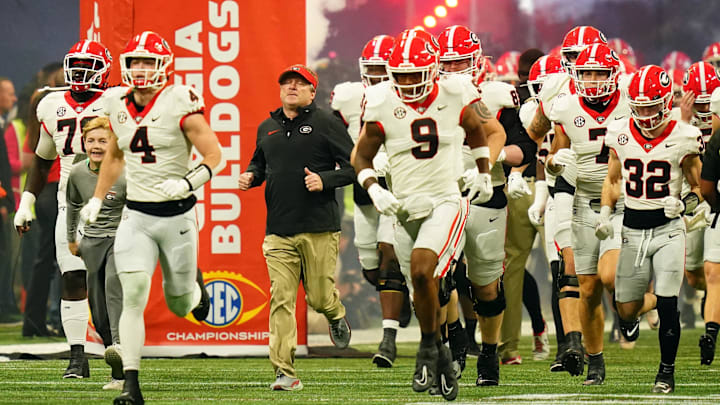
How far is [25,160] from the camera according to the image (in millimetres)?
12469

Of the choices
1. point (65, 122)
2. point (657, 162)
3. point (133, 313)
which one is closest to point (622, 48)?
point (657, 162)

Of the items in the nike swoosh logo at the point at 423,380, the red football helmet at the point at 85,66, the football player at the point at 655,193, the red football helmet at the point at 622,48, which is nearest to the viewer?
the nike swoosh logo at the point at 423,380

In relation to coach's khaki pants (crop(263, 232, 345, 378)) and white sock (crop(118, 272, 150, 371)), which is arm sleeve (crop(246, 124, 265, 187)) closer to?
coach's khaki pants (crop(263, 232, 345, 378))

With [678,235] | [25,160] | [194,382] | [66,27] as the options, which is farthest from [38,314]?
[678,235]

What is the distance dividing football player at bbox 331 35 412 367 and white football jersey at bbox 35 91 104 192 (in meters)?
1.69

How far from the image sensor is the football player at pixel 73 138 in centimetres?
821

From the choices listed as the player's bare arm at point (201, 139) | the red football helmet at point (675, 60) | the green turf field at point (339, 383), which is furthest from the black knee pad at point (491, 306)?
the red football helmet at point (675, 60)

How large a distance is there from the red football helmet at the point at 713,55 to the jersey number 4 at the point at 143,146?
637 cm

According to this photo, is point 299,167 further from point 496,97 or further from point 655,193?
point 655,193

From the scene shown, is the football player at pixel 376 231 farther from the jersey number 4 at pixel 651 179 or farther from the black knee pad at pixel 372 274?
the jersey number 4 at pixel 651 179

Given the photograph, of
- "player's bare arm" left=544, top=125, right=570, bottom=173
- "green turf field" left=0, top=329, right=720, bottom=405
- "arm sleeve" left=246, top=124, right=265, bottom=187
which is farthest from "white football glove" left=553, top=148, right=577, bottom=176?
"arm sleeve" left=246, top=124, right=265, bottom=187

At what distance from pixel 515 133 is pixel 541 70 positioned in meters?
1.11

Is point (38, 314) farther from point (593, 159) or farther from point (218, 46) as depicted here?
point (593, 159)

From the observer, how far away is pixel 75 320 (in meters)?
8.21
